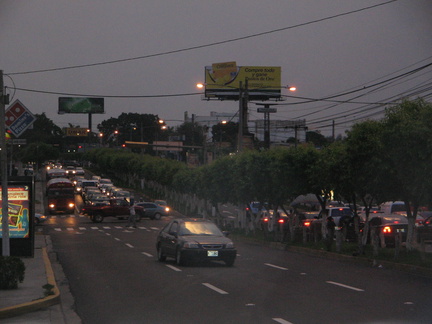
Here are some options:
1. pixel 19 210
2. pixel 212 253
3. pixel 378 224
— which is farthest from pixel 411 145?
pixel 19 210

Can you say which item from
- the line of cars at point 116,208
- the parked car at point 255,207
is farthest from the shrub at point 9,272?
the line of cars at point 116,208

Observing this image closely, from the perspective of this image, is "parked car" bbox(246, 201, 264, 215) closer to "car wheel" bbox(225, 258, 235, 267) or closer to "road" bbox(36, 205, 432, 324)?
"road" bbox(36, 205, 432, 324)

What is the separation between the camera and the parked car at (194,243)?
2244 centimetres

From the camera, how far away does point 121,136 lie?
177 metres

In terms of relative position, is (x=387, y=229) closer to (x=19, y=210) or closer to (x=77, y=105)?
(x=19, y=210)

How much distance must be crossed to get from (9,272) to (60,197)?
54.6 metres

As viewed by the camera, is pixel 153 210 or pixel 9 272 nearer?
pixel 9 272

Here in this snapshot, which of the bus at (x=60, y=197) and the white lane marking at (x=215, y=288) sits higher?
the bus at (x=60, y=197)

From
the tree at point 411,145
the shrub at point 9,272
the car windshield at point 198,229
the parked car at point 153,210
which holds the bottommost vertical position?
the parked car at point 153,210

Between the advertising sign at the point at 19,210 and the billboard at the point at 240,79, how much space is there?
7102 cm

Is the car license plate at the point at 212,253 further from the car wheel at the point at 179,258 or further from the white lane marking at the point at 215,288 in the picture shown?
the white lane marking at the point at 215,288

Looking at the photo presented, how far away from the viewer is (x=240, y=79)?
310ft

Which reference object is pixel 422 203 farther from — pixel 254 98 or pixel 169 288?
pixel 254 98

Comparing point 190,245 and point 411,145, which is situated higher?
point 411,145
